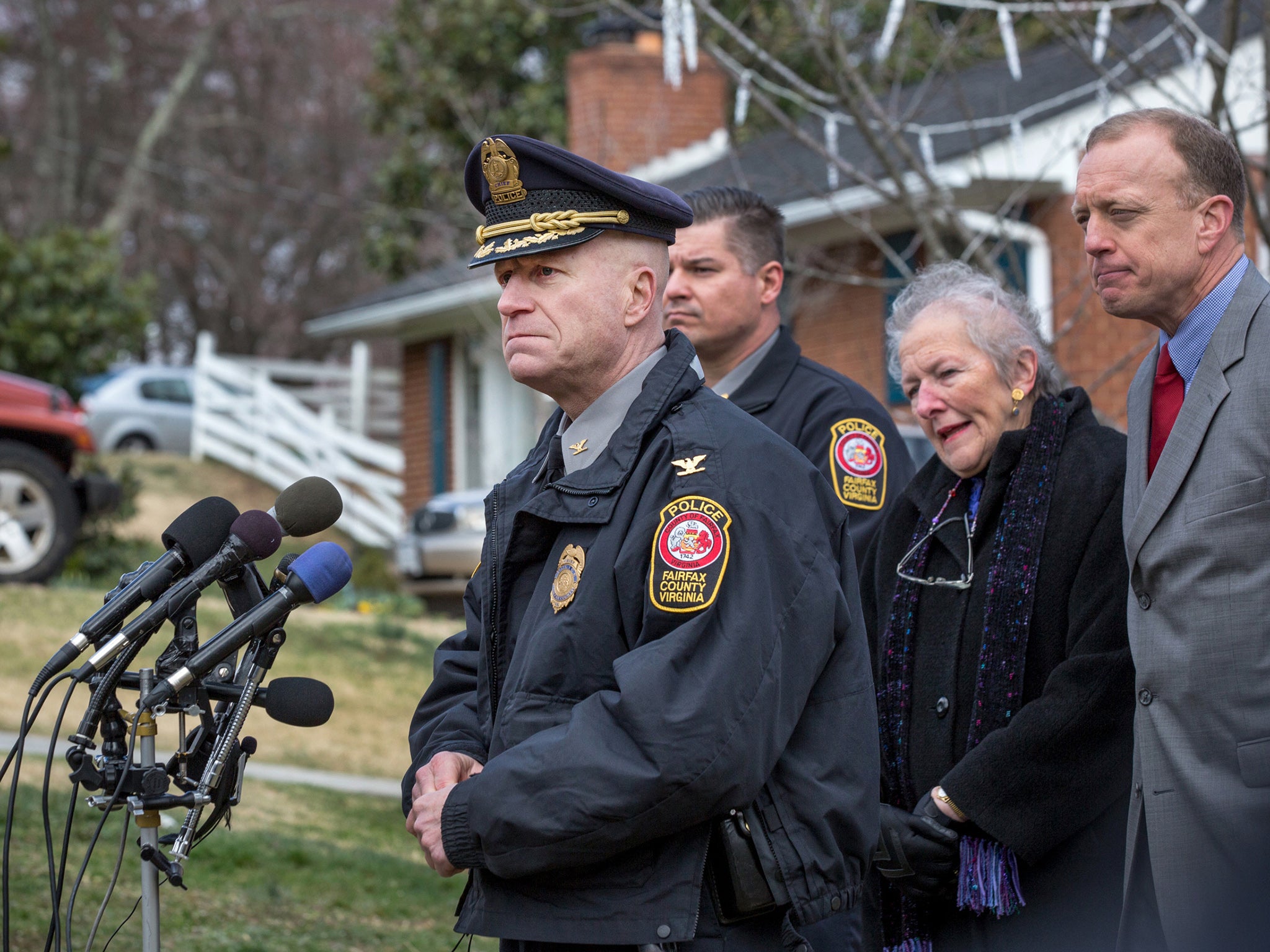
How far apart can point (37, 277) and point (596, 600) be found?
15373mm

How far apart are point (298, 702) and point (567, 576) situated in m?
0.59

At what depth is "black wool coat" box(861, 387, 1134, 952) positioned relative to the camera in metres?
3.14

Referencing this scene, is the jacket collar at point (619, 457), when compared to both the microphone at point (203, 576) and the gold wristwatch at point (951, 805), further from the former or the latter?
the gold wristwatch at point (951, 805)

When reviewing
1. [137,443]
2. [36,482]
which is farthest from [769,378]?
[137,443]

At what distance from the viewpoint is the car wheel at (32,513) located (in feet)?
34.4

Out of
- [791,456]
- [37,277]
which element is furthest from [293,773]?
[37,277]

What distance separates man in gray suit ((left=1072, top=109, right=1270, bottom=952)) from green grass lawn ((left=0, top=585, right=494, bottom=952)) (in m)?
3.07

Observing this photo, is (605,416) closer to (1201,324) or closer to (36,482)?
(1201,324)

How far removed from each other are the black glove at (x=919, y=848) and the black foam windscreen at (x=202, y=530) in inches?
60.7

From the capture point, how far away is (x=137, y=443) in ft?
77.9

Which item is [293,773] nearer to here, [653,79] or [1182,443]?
[1182,443]

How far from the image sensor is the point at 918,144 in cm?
1150

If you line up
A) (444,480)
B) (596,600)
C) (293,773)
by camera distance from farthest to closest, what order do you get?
(444,480) < (293,773) < (596,600)

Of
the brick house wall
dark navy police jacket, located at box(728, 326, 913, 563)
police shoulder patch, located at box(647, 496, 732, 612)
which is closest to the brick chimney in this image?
the brick house wall
